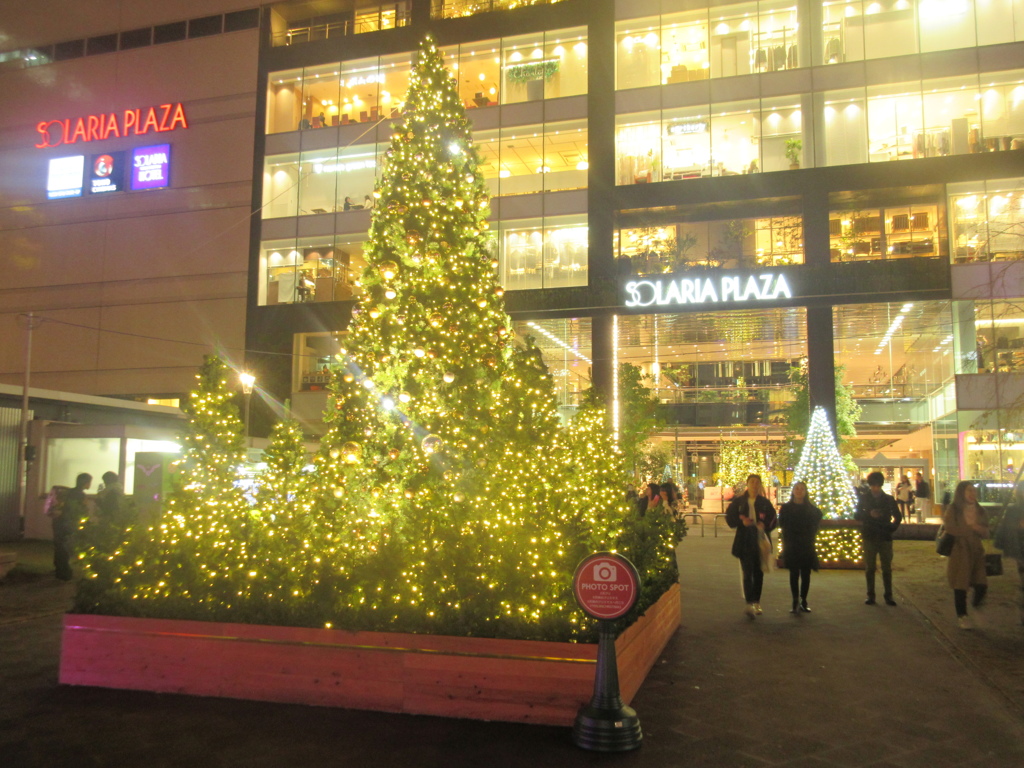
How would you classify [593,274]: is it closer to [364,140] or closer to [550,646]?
[364,140]

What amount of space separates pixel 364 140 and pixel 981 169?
871 inches

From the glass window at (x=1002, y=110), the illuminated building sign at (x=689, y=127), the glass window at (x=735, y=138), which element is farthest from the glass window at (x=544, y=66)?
the glass window at (x=1002, y=110)

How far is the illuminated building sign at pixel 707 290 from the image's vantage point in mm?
27219

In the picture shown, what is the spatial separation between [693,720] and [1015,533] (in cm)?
569

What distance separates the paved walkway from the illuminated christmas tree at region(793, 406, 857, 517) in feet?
29.5

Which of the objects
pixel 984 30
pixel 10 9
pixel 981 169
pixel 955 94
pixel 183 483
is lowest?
pixel 183 483

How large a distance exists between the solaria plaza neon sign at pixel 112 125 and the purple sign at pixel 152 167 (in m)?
0.97

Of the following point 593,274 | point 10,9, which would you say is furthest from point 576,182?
point 10,9

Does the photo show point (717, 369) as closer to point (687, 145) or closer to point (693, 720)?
point (687, 145)

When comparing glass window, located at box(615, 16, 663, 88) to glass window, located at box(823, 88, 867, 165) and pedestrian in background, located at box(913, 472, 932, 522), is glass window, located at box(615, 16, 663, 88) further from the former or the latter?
pedestrian in background, located at box(913, 472, 932, 522)

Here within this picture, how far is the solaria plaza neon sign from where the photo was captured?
35.0 metres

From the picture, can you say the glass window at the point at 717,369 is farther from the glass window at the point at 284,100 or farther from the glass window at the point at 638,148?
the glass window at the point at 284,100

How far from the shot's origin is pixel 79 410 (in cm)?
2489

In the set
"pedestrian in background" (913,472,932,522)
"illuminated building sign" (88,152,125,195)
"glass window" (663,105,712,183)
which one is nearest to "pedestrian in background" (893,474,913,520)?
"pedestrian in background" (913,472,932,522)
